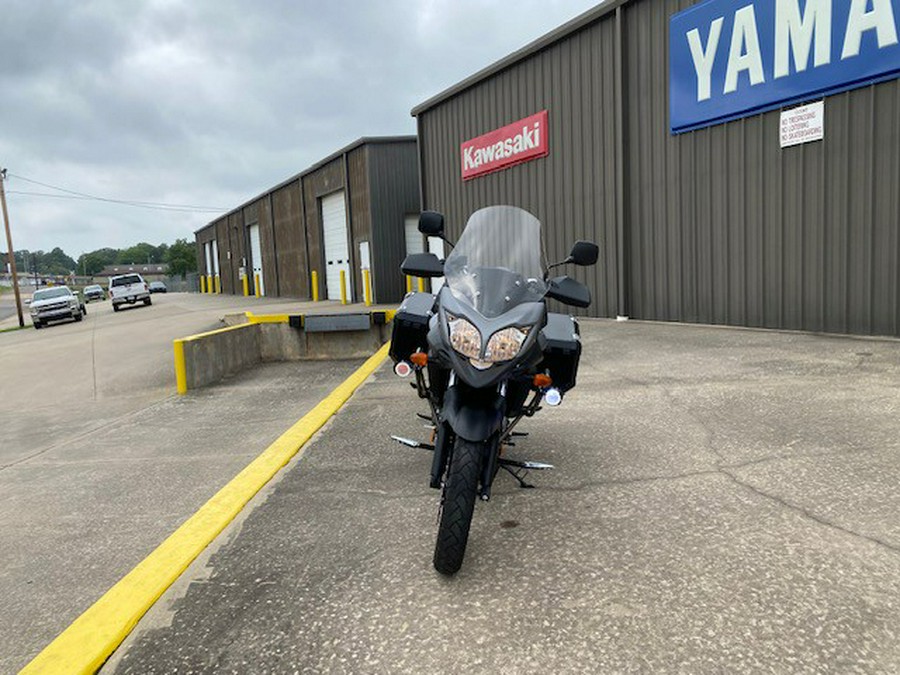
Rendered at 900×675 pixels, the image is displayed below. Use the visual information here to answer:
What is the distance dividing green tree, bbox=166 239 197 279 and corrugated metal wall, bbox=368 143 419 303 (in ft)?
374

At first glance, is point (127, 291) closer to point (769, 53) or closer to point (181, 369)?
point (181, 369)

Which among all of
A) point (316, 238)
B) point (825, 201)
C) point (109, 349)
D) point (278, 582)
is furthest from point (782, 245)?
point (316, 238)

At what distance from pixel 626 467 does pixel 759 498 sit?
0.82 meters

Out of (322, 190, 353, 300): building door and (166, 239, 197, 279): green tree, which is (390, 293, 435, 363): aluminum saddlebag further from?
(166, 239, 197, 279): green tree

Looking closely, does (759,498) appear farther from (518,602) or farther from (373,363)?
(373,363)

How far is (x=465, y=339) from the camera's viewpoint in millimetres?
2689

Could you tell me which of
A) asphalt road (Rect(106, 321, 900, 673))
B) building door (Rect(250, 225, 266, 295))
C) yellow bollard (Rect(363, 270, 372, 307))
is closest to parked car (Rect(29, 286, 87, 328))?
building door (Rect(250, 225, 266, 295))

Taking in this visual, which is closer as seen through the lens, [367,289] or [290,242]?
[367,289]

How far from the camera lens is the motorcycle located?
2.63m

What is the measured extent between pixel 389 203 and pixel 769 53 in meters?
15.1

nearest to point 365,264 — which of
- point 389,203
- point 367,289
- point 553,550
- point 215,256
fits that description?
point 367,289

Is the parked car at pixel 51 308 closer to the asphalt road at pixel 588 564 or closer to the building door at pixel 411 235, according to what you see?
the building door at pixel 411 235

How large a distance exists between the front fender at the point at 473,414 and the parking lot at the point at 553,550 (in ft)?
1.91

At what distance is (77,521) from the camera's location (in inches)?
160
